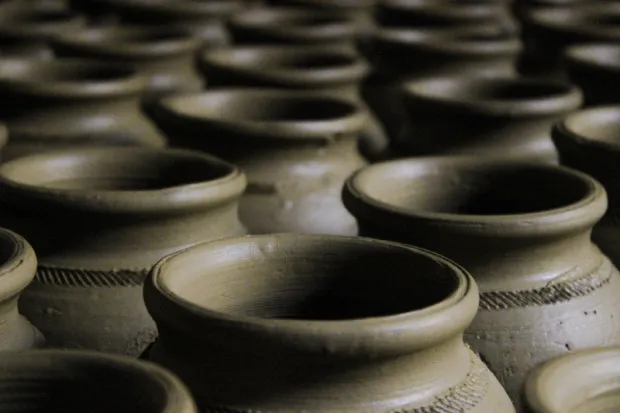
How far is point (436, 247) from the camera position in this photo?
1.37 metres

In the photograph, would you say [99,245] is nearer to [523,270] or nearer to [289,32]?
[523,270]

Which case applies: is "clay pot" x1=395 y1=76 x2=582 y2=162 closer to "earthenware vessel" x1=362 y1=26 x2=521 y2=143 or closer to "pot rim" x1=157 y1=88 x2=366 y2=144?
"pot rim" x1=157 y1=88 x2=366 y2=144

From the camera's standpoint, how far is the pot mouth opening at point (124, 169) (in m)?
1.65

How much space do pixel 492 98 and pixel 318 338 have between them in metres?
1.41

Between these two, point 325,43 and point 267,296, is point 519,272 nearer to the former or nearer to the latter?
point 267,296

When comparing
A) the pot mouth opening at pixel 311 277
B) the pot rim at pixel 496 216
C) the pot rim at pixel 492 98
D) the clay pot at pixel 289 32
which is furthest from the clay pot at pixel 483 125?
the clay pot at pixel 289 32

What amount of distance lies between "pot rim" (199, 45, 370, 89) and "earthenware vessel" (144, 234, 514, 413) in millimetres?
1061

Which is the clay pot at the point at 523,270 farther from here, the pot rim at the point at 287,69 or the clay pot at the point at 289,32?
the clay pot at the point at 289,32

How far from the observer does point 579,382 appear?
1.04 metres

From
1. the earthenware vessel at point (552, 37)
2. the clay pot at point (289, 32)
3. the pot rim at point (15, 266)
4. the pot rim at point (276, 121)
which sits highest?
the pot rim at point (15, 266)

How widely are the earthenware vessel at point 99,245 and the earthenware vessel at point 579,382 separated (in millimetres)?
587

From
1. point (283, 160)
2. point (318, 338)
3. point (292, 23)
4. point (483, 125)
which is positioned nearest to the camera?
point (318, 338)

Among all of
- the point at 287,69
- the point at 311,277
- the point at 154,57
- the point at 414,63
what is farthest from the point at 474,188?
the point at 154,57

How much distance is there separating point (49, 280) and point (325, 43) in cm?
161
